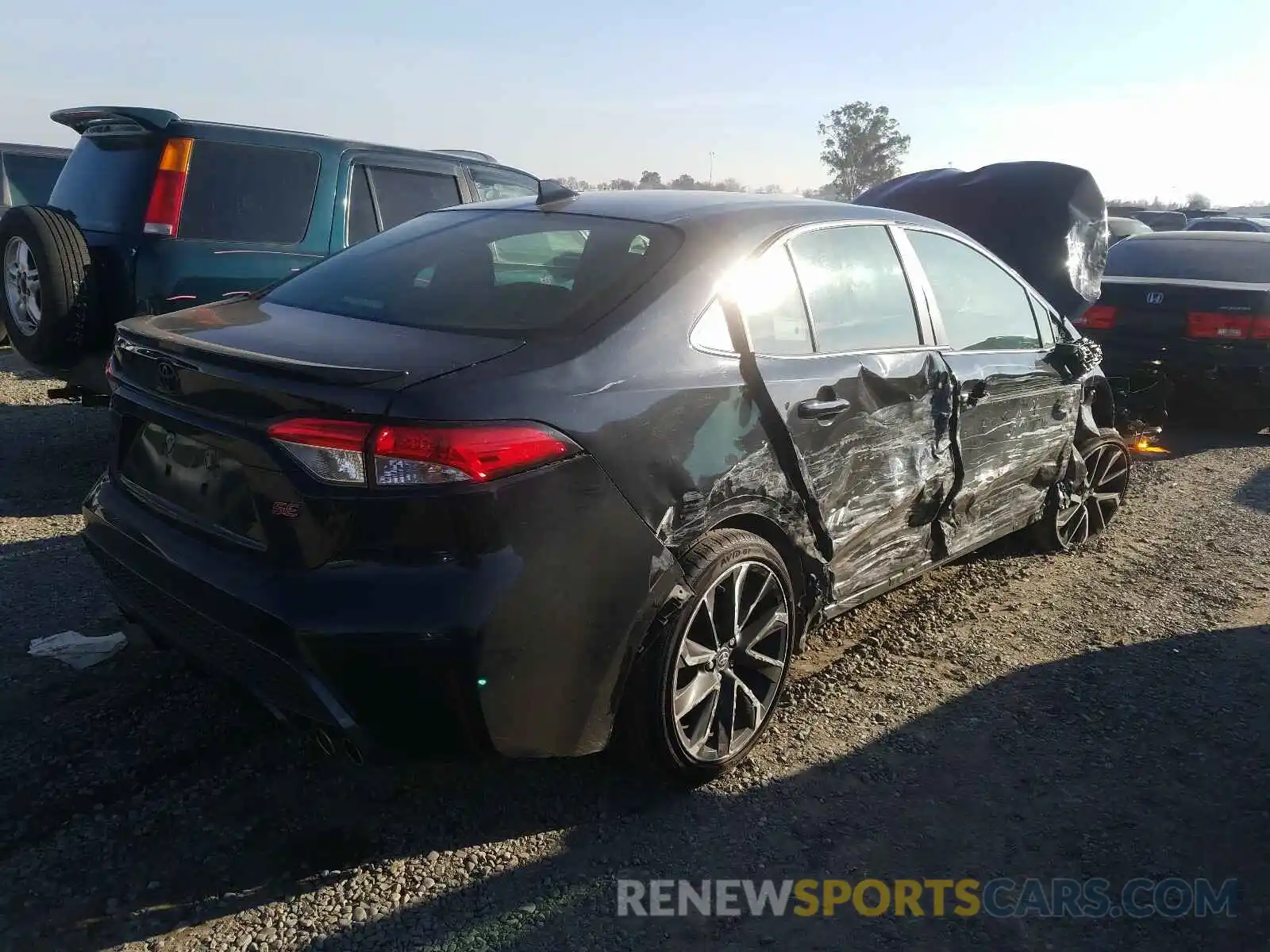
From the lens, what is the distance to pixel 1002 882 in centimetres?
256

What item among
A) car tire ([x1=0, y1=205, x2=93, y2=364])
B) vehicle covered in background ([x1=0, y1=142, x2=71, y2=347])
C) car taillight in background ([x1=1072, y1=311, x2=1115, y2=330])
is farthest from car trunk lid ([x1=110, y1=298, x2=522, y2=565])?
vehicle covered in background ([x1=0, y1=142, x2=71, y2=347])

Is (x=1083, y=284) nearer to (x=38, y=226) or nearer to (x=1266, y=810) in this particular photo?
(x=1266, y=810)

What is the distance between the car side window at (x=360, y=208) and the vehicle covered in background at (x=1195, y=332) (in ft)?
17.7

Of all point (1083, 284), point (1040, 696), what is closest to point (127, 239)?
point (1040, 696)

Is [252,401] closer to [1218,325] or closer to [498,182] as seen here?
[498,182]

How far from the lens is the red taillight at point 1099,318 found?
7871mm

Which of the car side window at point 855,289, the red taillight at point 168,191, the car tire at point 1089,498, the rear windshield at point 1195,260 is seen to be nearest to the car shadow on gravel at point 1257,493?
→ the car tire at point 1089,498

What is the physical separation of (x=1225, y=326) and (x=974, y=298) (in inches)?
179

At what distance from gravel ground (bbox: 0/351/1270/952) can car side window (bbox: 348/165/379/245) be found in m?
2.55

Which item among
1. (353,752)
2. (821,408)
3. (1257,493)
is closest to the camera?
(353,752)

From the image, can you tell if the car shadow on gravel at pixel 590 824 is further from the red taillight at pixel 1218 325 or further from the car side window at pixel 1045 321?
the red taillight at pixel 1218 325

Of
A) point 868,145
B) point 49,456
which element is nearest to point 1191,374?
point 49,456

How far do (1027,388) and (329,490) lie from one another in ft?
10.6

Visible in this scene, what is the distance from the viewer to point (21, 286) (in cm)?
505
